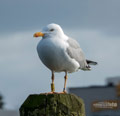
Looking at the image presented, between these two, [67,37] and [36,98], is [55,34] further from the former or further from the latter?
[36,98]

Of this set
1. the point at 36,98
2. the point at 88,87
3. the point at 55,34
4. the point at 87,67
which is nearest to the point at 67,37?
the point at 55,34

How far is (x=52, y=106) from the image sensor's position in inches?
193

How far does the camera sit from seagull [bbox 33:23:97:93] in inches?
242

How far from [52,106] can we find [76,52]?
200 cm

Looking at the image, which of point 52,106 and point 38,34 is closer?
point 52,106

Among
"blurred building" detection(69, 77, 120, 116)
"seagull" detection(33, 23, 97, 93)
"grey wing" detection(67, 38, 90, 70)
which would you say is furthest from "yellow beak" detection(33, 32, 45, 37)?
"blurred building" detection(69, 77, 120, 116)

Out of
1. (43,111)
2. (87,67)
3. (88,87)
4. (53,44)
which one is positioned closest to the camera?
(43,111)

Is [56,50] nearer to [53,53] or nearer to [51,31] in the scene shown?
[53,53]

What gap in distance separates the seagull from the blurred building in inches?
1675

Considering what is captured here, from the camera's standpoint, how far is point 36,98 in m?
5.04

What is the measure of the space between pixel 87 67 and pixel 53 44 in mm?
1525

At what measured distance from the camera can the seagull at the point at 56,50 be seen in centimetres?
614

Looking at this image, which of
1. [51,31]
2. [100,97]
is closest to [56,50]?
[51,31]

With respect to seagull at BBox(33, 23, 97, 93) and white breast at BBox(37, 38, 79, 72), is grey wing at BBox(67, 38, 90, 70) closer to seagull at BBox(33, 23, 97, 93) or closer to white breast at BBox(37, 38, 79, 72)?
seagull at BBox(33, 23, 97, 93)
